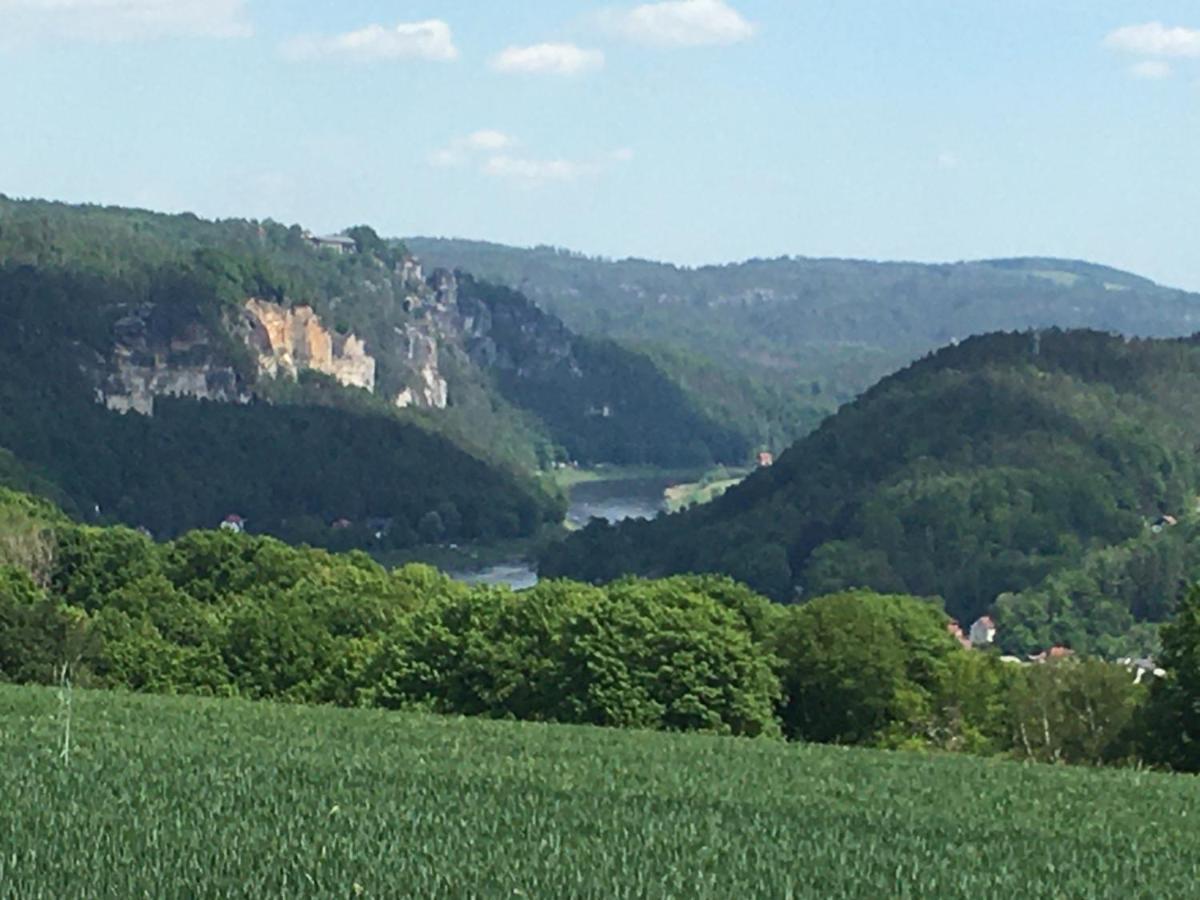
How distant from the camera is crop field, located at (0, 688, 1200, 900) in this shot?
21266mm

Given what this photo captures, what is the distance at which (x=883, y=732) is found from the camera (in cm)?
6128

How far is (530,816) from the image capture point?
26.5 meters

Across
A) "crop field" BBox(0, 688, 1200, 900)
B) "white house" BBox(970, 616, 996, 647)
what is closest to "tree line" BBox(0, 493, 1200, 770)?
"crop field" BBox(0, 688, 1200, 900)

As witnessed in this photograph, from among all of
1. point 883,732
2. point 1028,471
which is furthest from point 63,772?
point 1028,471

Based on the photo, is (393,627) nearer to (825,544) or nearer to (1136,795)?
(1136,795)

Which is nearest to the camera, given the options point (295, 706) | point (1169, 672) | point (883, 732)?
point (295, 706)

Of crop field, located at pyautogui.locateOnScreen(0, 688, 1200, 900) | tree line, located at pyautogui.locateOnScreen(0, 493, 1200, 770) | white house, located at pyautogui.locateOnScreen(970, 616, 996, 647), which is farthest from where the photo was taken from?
white house, located at pyautogui.locateOnScreen(970, 616, 996, 647)

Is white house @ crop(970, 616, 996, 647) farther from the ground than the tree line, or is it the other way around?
the tree line

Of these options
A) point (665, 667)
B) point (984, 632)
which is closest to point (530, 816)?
point (665, 667)

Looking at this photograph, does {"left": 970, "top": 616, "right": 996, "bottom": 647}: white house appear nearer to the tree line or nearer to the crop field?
the tree line

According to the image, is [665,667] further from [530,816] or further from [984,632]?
[984,632]

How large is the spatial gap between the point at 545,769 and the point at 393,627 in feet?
125

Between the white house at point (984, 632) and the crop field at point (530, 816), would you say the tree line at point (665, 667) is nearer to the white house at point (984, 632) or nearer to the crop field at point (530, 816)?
the crop field at point (530, 816)

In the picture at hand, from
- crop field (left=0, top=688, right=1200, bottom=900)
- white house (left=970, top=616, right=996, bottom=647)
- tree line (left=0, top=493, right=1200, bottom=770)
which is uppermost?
crop field (left=0, top=688, right=1200, bottom=900)
